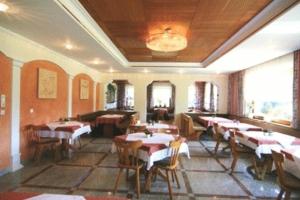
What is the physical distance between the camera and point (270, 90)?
249 inches

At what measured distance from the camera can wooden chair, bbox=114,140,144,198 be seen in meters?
3.00

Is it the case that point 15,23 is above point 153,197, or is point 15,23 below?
above

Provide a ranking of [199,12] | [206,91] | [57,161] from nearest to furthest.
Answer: [199,12]
[57,161]
[206,91]

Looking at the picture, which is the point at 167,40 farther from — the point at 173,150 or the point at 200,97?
the point at 200,97

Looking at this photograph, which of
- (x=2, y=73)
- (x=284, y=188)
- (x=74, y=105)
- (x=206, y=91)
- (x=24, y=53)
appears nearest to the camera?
(x=284, y=188)

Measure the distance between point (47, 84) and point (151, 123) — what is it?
2.73 m

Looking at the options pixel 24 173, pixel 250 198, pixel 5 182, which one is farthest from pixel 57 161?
pixel 250 198

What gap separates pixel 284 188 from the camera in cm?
252

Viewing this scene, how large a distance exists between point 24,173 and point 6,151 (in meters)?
0.51

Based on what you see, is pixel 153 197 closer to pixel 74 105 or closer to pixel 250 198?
pixel 250 198

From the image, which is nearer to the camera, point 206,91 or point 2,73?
point 2,73

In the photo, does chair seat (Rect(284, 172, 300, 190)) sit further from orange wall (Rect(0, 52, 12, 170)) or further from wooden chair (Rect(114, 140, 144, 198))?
orange wall (Rect(0, 52, 12, 170))

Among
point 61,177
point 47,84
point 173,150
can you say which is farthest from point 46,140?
point 173,150

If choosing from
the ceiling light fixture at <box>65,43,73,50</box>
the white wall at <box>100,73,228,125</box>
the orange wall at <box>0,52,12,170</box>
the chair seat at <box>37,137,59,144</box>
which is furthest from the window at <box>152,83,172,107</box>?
the orange wall at <box>0,52,12,170</box>
